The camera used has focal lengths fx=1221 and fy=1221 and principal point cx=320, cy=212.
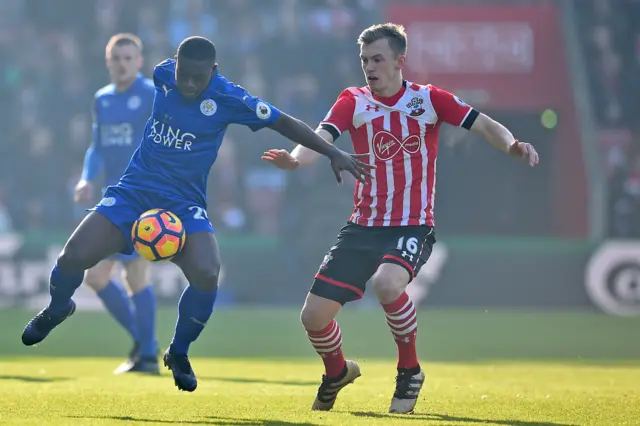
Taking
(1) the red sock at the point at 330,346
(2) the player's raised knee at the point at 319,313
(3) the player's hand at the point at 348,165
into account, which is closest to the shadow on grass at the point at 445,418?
(1) the red sock at the point at 330,346

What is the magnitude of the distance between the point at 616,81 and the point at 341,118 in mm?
14616

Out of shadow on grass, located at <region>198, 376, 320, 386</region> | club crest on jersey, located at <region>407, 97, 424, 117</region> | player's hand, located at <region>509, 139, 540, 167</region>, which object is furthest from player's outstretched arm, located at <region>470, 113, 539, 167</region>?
shadow on grass, located at <region>198, 376, 320, 386</region>

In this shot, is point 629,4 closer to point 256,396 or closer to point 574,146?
point 574,146

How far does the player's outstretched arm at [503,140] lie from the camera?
6789 millimetres

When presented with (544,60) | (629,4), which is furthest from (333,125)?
(629,4)

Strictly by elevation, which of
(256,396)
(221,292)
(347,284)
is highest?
(347,284)

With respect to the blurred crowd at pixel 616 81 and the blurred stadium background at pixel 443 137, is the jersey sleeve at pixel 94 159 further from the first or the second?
the blurred crowd at pixel 616 81

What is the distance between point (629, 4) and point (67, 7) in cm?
982

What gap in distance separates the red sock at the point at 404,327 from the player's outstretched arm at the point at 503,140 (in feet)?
3.36

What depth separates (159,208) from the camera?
6980 millimetres

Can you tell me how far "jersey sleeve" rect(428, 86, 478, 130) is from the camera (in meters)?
7.24

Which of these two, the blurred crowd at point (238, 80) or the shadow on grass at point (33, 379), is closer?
the shadow on grass at point (33, 379)

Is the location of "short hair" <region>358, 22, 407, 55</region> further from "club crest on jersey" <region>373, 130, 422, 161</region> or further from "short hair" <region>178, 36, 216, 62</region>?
"short hair" <region>178, 36, 216, 62</region>

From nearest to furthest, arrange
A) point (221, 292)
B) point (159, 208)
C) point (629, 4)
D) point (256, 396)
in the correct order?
point (159, 208)
point (256, 396)
point (221, 292)
point (629, 4)
